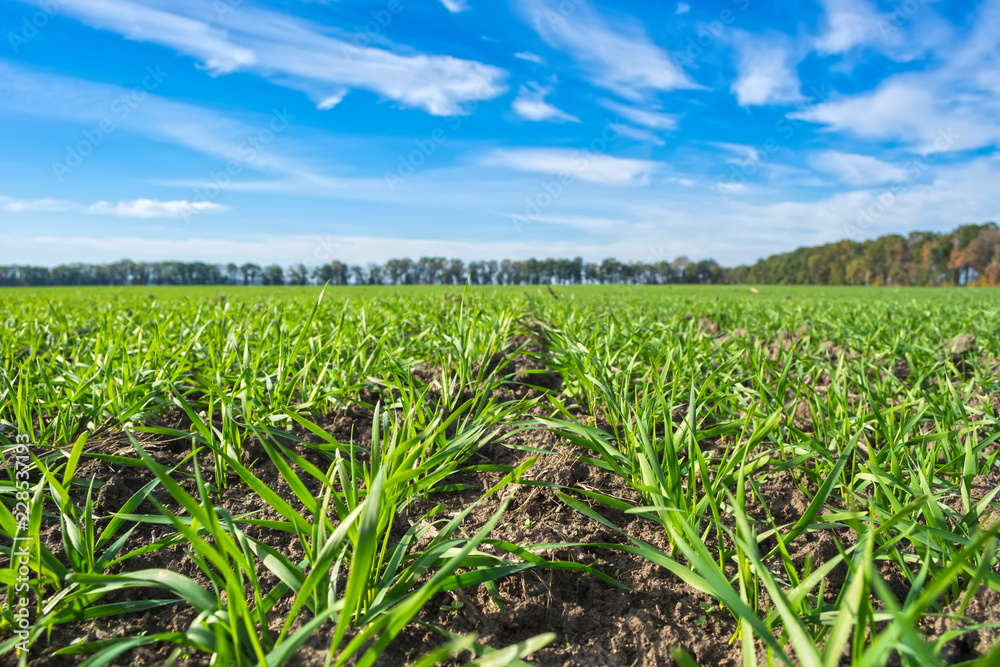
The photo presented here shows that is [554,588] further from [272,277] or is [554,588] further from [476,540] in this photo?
[272,277]

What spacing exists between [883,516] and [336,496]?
130 centimetres

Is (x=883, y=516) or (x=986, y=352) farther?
(x=986, y=352)

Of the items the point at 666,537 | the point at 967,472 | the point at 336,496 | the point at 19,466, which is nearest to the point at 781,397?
the point at 967,472

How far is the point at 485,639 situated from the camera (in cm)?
106

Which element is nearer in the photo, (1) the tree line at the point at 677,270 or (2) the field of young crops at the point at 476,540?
(2) the field of young crops at the point at 476,540

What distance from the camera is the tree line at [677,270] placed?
2724 inches

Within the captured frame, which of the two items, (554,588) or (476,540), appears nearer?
(476,540)

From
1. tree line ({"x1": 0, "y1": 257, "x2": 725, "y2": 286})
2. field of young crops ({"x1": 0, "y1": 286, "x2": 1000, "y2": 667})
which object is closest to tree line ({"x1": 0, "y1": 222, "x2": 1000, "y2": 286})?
tree line ({"x1": 0, "y1": 257, "x2": 725, "y2": 286})

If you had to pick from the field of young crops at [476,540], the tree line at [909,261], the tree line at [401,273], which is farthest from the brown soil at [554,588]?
the tree line at [909,261]

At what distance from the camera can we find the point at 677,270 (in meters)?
91.7

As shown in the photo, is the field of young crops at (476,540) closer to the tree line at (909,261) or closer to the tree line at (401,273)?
the tree line at (401,273)

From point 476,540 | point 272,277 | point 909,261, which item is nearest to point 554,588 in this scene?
point 476,540

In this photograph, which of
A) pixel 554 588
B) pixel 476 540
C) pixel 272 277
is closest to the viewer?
pixel 476 540

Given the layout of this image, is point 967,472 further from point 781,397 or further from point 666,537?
point 666,537
